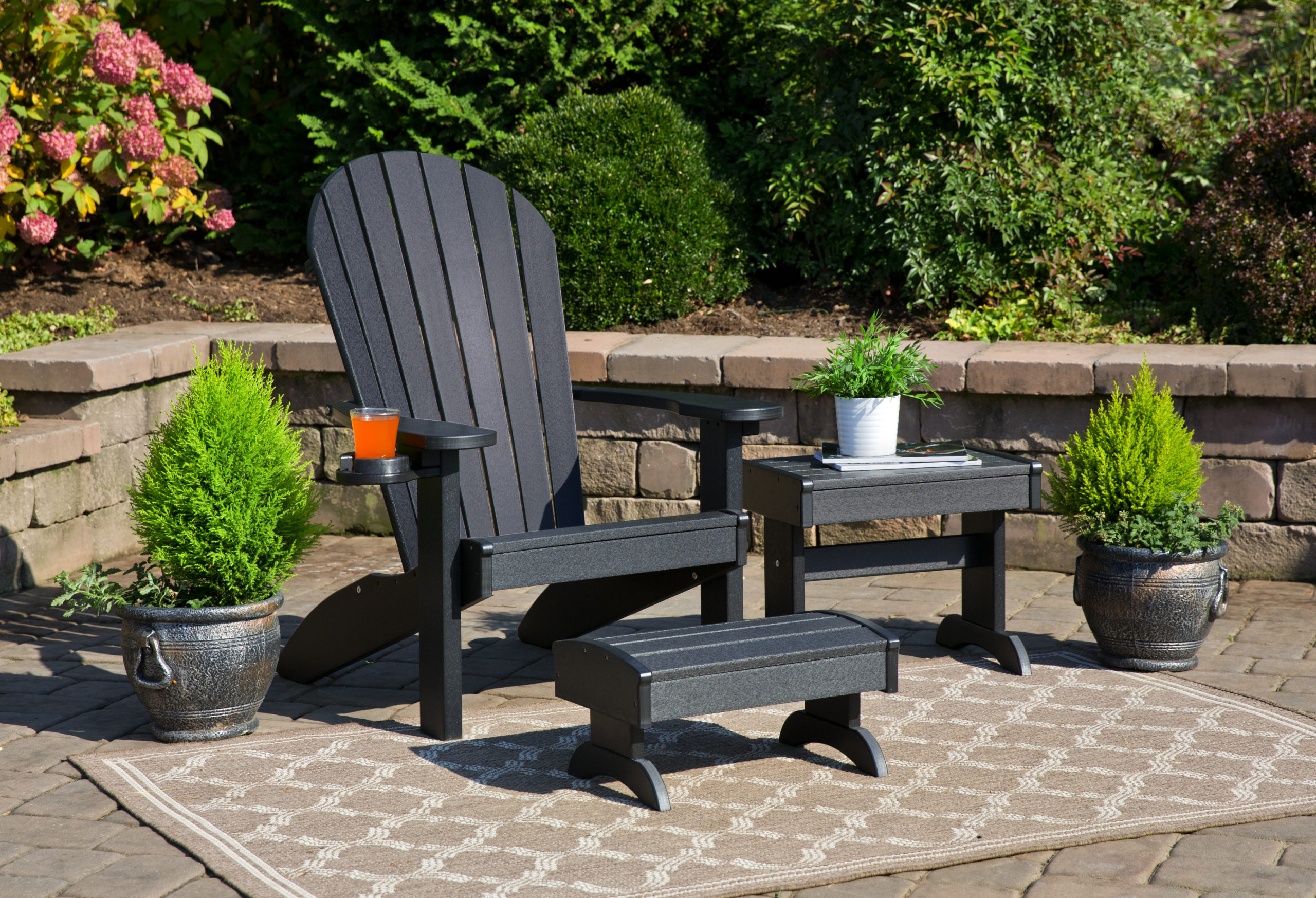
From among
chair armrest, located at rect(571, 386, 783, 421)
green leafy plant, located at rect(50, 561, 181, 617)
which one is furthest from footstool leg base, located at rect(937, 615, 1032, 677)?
green leafy plant, located at rect(50, 561, 181, 617)

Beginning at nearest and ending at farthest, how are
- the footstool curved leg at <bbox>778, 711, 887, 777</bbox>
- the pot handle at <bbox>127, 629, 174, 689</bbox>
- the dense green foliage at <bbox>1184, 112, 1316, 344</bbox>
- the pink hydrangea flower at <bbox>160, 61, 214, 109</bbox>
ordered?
the footstool curved leg at <bbox>778, 711, 887, 777</bbox>, the pot handle at <bbox>127, 629, 174, 689</bbox>, the dense green foliage at <bbox>1184, 112, 1316, 344</bbox>, the pink hydrangea flower at <bbox>160, 61, 214, 109</bbox>

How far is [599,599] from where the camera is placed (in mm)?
3457

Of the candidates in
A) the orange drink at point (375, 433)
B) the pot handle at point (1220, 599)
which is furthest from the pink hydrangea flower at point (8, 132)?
the pot handle at point (1220, 599)

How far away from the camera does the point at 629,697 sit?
2494 millimetres

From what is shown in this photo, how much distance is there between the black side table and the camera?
323 centimetres

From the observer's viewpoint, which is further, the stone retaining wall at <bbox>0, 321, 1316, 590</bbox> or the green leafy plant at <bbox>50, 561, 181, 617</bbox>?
the stone retaining wall at <bbox>0, 321, 1316, 590</bbox>

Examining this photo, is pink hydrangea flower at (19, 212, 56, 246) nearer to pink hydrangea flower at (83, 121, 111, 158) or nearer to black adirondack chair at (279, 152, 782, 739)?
pink hydrangea flower at (83, 121, 111, 158)

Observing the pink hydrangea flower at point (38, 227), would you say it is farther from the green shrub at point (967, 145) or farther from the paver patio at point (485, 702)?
the green shrub at point (967, 145)

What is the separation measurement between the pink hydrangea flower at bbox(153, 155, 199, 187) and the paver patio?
1.68 meters

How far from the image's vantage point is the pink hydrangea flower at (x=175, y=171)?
5391 millimetres

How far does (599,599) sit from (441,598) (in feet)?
2.05

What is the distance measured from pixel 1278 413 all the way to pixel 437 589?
2.67 metres

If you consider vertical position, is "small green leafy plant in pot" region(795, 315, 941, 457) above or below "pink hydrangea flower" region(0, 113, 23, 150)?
below

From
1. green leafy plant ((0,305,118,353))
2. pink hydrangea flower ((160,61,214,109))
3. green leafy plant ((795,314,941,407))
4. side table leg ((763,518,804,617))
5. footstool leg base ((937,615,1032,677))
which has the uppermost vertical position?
pink hydrangea flower ((160,61,214,109))
